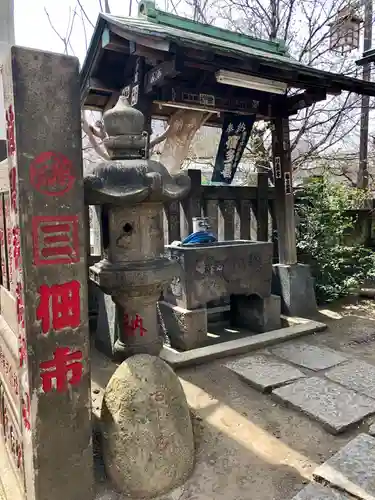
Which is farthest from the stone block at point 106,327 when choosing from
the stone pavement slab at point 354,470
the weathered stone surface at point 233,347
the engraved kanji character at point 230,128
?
the engraved kanji character at point 230,128

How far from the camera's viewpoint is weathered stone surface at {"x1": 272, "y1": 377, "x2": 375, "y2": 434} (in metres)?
3.24

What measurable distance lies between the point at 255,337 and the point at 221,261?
1.09m

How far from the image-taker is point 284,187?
20.9 feet

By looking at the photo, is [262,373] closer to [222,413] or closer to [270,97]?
[222,413]

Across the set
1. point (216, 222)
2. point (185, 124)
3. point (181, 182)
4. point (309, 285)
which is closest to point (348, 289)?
point (309, 285)

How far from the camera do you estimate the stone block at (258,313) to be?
18.3 feet

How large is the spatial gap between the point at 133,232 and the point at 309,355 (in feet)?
9.76

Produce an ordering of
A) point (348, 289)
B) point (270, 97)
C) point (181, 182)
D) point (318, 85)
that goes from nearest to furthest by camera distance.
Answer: point (181, 182) < point (318, 85) < point (270, 97) < point (348, 289)

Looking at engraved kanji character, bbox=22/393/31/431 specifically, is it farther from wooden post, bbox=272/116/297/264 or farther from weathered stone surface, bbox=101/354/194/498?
wooden post, bbox=272/116/297/264

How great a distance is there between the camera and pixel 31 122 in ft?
6.77

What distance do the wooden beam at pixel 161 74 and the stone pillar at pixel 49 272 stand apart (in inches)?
105

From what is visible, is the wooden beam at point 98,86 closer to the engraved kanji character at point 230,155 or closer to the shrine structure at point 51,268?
the engraved kanji character at point 230,155

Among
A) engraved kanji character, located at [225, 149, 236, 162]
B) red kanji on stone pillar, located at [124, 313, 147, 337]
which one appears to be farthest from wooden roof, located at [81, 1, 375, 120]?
red kanji on stone pillar, located at [124, 313, 147, 337]

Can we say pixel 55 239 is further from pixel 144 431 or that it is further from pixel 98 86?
pixel 98 86
